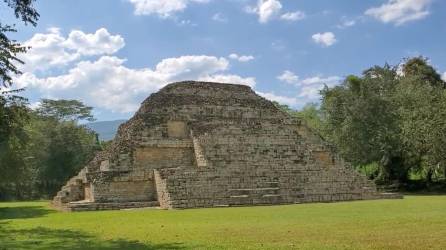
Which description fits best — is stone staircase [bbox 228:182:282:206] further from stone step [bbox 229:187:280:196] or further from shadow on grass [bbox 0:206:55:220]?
shadow on grass [bbox 0:206:55:220]

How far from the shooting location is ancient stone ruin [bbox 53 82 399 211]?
21750 mm

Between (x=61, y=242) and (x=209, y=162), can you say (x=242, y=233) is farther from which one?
(x=209, y=162)

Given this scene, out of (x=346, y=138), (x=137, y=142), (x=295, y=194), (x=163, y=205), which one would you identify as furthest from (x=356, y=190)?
(x=346, y=138)

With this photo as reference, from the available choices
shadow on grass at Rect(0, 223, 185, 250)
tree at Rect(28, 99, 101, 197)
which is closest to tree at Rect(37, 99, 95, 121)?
tree at Rect(28, 99, 101, 197)

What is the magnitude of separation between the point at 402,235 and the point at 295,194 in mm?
12693

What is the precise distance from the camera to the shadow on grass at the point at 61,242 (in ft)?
31.8

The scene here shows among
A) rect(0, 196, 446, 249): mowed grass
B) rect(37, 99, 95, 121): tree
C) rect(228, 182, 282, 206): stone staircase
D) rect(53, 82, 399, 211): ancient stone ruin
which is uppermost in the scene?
rect(37, 99, 95, 121): tree

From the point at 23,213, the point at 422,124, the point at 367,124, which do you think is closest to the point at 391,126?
the point at 367,124

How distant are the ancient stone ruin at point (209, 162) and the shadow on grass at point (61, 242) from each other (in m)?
7.72

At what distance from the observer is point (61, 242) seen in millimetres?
10742

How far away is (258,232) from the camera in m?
11.0

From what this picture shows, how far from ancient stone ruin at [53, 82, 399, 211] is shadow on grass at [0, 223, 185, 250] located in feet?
25.3

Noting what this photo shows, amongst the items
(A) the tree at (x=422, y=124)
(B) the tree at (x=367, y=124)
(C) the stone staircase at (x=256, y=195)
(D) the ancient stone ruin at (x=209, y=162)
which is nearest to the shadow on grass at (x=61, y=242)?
(D) the ancient stone ruin at (x=209, y=162)

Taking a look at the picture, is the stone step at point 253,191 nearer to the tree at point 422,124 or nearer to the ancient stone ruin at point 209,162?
the ancient stone ruin at point 209,162
